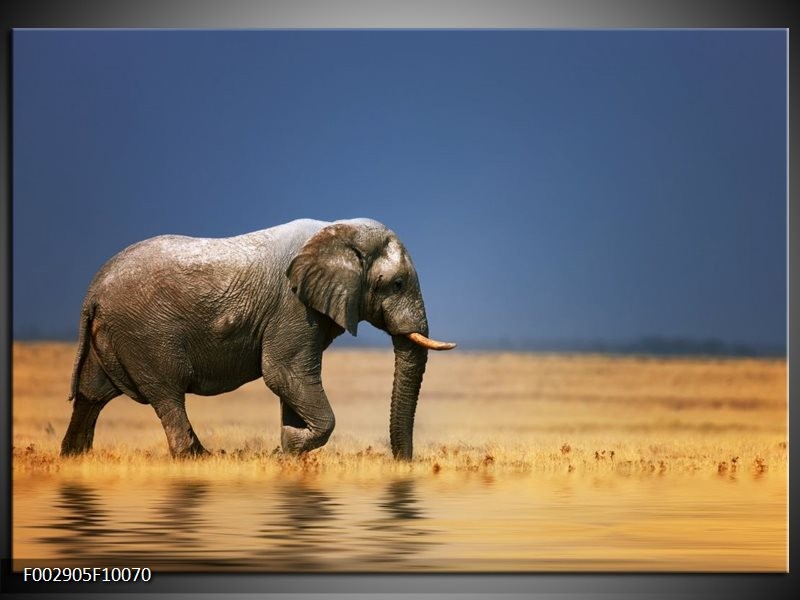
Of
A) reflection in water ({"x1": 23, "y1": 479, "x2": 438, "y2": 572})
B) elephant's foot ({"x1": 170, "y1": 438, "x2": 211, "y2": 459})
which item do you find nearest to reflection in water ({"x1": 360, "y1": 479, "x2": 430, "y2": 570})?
reflection in water ({"x1": 23, "y1": 479, "x2": 438, "y2": 572})

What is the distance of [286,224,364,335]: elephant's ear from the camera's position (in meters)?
17.6

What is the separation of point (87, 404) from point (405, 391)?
3500 millimetres

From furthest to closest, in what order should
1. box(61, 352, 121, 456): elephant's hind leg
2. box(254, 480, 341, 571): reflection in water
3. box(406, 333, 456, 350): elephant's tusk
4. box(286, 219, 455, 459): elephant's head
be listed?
box(61, 352, 121, 456): elephant's hind leg < box(286, 219, 455, 459): elephant's head < box(406, 333, 456, 350): elephant's tusk < box(254, 480, 341, 571): reflection in water

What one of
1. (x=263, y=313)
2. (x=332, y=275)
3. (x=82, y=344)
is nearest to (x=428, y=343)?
(x=332, y=275)

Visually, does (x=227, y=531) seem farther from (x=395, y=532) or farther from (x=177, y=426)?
(x=177, y=426)

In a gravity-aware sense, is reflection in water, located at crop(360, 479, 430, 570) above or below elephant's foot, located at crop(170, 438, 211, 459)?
below

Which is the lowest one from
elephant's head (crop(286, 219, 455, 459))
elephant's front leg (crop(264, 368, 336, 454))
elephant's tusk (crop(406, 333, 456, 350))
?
elephant's front leg (crop(264, 368, 336, 454))

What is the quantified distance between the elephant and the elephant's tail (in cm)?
10

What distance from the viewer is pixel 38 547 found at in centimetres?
1480

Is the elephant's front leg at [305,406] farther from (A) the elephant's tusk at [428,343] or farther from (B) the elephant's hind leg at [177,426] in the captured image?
(A) the elephant's tusk at [428,343]

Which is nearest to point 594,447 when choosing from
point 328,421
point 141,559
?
point 328,421

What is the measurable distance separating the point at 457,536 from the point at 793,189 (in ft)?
14.2

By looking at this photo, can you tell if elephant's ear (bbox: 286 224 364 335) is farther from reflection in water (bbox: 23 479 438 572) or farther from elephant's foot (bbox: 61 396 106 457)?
elephant's foot (bbox: 61 396 106 457)

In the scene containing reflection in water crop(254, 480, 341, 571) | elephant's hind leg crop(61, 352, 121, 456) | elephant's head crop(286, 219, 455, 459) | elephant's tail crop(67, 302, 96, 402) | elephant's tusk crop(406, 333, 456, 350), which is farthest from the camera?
elephant's hind leg crop(61, 352, 121, 456)
